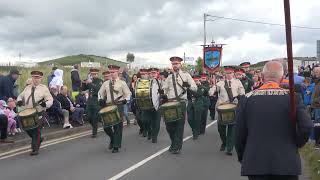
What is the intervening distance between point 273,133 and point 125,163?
20.2 ft

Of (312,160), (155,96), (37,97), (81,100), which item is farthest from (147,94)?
(312,160)

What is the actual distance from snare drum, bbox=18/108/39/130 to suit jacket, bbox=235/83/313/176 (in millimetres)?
7973

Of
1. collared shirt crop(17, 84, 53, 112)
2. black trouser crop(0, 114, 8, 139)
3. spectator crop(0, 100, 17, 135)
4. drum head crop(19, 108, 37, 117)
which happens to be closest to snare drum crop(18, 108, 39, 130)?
drum head crop(19, 108, 37, 117)

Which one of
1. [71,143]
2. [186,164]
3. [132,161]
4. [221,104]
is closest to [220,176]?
[186,164]

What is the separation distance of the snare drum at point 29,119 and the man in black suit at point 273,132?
26.1 feet

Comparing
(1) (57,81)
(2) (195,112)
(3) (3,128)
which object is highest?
(1) (57,81)

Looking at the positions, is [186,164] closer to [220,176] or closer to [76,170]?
[220,176]

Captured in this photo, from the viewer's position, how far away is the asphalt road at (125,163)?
9.82 meters

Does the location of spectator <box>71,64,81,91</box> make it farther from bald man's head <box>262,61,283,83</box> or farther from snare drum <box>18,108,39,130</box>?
bald man's head <box>262,61,283,83</box>

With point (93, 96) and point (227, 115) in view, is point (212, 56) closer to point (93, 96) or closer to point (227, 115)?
point (93, 96)

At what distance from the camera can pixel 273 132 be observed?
5285 mm

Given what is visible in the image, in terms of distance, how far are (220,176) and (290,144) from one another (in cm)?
459

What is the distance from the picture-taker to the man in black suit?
17.1ft

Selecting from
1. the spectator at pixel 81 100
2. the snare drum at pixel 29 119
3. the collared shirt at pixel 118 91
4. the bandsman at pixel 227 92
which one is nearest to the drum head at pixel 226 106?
the bandsman at pixel 227 92
